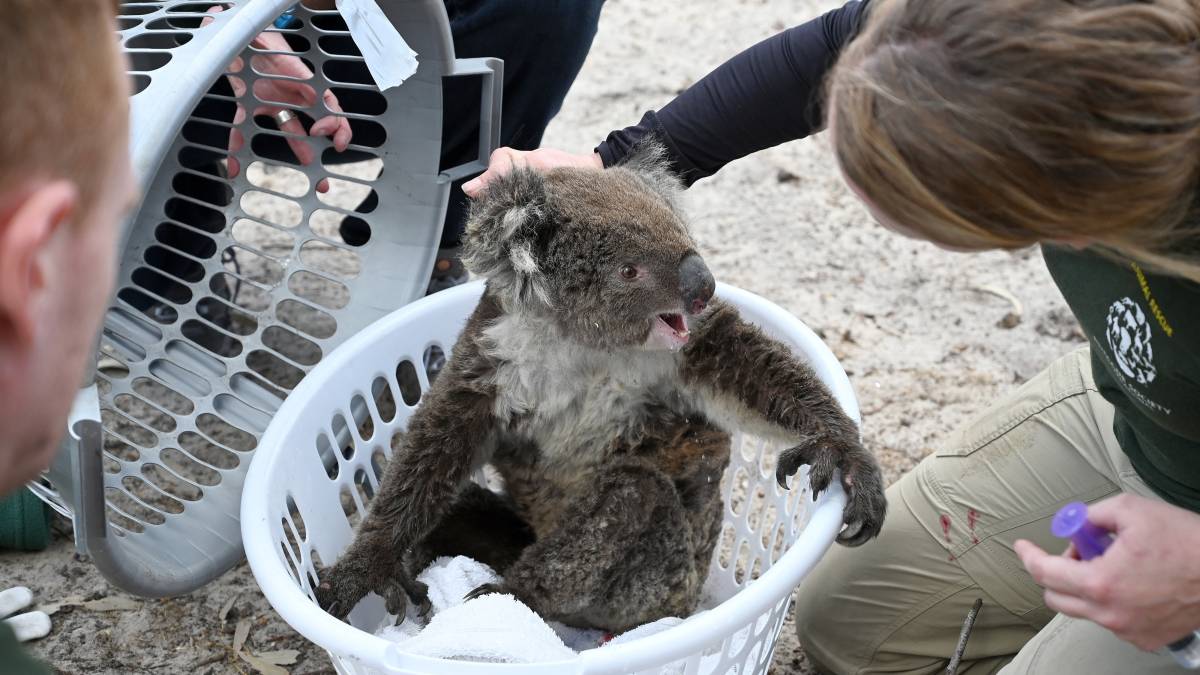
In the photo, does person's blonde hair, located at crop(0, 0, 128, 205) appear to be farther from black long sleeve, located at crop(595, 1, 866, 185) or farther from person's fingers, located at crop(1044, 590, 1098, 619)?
black long sleeve, located at crop(595, 1, 866, 185)

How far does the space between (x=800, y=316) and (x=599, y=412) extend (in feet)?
4.33

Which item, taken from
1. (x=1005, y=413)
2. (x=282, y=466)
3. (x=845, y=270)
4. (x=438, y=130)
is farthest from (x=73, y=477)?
(x=845, y=270)

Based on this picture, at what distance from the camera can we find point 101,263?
80 cm

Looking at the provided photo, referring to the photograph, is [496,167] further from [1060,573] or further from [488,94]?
[1060,573]

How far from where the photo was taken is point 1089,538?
1224mm

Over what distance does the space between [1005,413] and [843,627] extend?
19.7 inches

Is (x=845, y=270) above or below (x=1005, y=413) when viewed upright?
below

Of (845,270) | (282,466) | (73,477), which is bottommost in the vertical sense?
(845,270)

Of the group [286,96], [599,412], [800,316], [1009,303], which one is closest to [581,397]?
[599,412]

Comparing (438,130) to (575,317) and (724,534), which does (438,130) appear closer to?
(575,317)

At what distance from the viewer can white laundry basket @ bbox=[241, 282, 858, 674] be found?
1287mm

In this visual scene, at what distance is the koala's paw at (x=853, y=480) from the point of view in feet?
5.01

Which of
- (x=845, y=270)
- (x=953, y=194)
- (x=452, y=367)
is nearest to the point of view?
(x=953, y=194)

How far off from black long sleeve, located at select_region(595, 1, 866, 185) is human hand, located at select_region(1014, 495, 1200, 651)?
2.91ft
